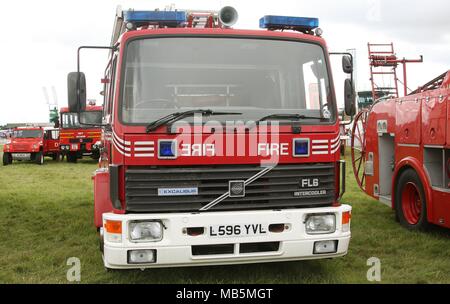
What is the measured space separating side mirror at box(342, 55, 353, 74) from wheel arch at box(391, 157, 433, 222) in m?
2.18

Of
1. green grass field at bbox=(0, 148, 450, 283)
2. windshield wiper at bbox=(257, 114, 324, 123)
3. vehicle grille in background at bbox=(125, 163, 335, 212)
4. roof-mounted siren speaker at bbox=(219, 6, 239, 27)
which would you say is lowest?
green grass field at bbox=(0, 148, 450, 283)

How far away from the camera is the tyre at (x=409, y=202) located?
22.1 feet

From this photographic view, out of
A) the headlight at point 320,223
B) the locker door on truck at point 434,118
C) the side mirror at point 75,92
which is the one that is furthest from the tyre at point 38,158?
the headlight at point 320,223

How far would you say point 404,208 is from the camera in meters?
7.17

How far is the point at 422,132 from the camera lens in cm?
646

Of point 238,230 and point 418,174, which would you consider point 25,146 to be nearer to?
point 418,174

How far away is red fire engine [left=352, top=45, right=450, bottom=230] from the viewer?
6.12 meters

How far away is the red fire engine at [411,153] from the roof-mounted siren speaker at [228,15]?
2.69 metres

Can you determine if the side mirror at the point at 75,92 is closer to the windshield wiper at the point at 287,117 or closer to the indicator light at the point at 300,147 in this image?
the windshield wiper at the point at 287,117

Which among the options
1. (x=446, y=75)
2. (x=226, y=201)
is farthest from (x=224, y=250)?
(x=446, y=75)

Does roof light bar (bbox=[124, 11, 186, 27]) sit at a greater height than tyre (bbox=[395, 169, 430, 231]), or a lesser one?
greater

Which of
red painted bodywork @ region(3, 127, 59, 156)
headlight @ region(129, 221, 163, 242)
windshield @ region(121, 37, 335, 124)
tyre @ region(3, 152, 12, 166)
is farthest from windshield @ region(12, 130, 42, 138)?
headlight @ region(129, 221, 163, 242)

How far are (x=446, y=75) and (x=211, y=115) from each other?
3.47m

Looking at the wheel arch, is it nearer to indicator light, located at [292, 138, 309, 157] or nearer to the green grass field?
the green grass field
